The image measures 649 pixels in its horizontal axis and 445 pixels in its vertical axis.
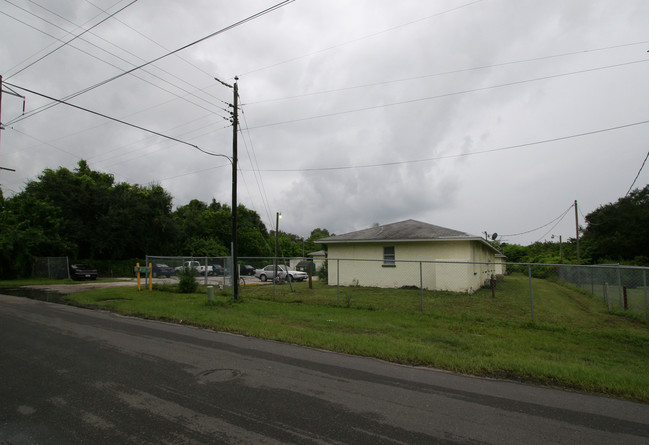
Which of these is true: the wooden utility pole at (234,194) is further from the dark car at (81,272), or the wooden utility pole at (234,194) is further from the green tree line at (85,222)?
the green tree line at (85,222)

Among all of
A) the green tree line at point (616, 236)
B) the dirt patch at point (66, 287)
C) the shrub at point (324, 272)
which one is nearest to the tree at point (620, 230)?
the green tree line at point (616, 236)

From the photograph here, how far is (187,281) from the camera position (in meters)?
17.3

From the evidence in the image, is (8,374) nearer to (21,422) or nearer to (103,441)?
(21,422)

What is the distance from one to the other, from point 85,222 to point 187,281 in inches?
935

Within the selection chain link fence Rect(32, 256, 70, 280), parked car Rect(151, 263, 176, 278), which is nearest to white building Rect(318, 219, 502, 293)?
parked car Rect(151, 263, 176, 278)

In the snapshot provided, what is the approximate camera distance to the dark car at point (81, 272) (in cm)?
2734

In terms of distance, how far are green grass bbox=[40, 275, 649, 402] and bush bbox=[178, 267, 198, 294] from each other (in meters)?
3.61

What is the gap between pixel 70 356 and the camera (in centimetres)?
605

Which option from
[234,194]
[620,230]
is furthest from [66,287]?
[620,230]

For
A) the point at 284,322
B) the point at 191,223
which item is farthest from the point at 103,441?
the point at 191,223

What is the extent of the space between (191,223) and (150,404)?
45.2 m

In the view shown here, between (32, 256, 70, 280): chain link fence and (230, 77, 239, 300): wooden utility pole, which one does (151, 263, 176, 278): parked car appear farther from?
(32, 256, 70, 280): chain link fence

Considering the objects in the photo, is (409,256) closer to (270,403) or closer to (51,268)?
(270,403)

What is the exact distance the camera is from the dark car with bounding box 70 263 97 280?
27.3m
